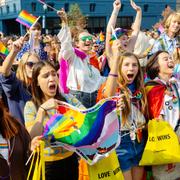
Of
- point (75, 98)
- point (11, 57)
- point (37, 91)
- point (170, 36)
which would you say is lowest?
point (75, 98)

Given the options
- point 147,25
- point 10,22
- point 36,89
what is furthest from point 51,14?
point 36,89

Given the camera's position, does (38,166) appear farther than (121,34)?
No

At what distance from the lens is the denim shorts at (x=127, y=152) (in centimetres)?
350

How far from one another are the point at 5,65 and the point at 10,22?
50203 mm

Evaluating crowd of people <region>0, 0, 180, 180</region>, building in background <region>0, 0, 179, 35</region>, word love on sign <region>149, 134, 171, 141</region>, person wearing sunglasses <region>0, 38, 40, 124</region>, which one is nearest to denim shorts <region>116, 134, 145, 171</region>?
crowd of people <region>0, 0, 180, 180</region>

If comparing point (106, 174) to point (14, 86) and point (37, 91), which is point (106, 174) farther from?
point (14, 86)

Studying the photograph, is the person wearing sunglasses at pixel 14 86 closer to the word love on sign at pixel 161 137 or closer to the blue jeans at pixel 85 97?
the blue jeans at pixel 85 97

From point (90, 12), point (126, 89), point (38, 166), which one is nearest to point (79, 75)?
point (126, 89)

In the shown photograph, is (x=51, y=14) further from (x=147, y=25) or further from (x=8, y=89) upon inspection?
(x=8, y=89)

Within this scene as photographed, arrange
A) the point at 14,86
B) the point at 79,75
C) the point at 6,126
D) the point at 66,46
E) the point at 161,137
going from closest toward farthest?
the point at 6,126 → the point at 14,86 → the point at 161,137 → the point at 66,46 → the point at 79,75

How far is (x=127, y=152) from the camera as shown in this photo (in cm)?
351

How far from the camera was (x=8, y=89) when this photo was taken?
3316 mm

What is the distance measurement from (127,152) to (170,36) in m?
2.33

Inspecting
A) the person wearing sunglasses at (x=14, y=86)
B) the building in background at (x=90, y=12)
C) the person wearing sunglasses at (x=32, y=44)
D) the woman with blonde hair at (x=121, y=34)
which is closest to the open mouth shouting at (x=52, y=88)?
the person wearing sunglasses at (x=14, y=86)
